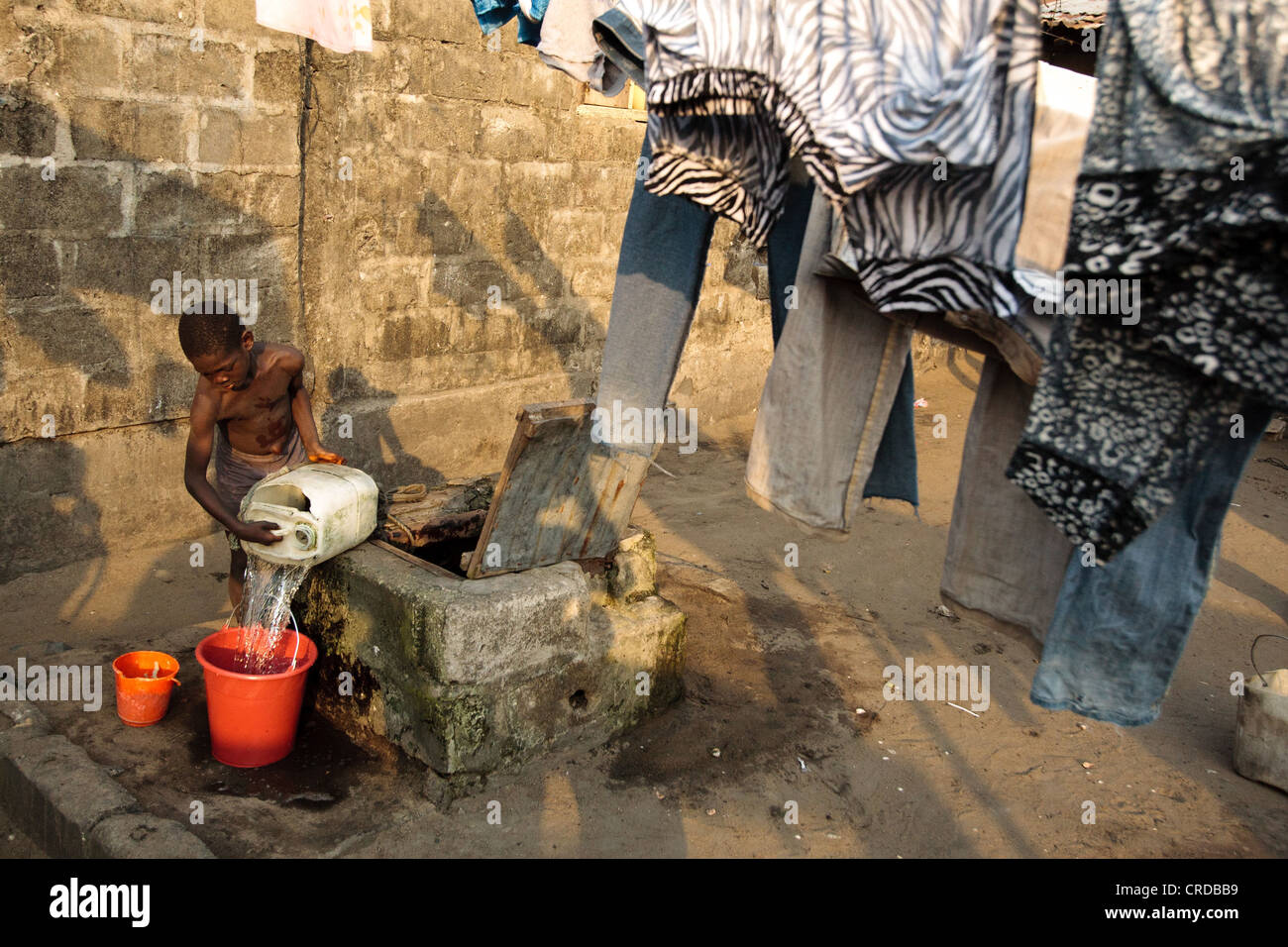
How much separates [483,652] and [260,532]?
0.89 meters

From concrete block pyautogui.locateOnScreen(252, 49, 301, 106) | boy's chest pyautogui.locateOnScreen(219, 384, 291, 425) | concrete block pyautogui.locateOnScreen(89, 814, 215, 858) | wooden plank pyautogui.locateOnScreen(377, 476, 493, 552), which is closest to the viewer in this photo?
concrete block pyautogui.locateOnScreen(89, 814, 215, 858)

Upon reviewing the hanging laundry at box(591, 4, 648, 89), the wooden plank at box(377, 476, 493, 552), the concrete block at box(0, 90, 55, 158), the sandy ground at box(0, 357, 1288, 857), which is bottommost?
the sandy ground at box(0, 357, 1288, 857)

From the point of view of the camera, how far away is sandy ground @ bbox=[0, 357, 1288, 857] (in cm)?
362

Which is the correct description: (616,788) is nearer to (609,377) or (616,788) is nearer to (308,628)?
(308,628)

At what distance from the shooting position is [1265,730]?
4.30 meters

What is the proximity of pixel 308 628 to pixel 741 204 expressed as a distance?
9.15 feet

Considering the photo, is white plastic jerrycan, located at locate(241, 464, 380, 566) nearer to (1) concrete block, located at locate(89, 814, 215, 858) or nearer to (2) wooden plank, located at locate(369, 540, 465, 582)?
(2) wooden plank, located at locate(369, 540, 465, 582)

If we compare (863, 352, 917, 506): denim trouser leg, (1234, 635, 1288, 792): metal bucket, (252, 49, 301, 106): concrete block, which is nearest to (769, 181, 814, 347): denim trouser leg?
(863, 352, 917, 506): denim trouser leg

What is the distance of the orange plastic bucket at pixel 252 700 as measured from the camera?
3613mm

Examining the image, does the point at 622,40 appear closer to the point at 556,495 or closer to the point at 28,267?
the point at 556,495

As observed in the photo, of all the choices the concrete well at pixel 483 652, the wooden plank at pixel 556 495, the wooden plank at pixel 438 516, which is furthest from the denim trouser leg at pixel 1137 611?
the wooden plank at pixel 438 516

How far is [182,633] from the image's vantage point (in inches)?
179

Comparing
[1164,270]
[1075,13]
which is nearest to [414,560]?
[1164,270]

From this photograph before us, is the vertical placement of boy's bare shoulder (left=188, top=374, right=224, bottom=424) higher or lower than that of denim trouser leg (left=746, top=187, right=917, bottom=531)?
lower
